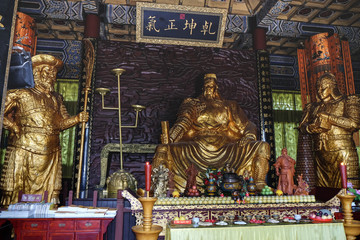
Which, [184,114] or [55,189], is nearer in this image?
[55,189]

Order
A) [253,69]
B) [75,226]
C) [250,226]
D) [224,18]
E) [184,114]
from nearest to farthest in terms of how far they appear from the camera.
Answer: [250,226] < [75,226] < [184,114] < [224,18] < [253,69]

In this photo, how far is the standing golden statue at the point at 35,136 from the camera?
398cm

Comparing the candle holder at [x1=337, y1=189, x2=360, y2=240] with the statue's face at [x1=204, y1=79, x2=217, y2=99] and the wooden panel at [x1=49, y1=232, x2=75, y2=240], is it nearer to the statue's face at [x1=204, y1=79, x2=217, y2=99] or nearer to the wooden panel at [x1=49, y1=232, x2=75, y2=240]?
the wooden panel at [x1=49, y1=232, x2=75, y2=240]

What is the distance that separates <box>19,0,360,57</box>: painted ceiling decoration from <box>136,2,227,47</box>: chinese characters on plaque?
1.03 feet

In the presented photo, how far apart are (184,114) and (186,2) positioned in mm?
2309

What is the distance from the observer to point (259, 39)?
6059 mm

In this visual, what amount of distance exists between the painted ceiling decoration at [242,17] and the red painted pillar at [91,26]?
0.09m

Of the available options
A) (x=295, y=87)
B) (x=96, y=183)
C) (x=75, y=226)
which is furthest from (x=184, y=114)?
(x=295, y=87)

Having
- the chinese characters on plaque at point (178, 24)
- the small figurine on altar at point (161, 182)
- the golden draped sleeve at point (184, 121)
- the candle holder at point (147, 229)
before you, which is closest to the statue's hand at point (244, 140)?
the golden draped sleeve at point (184, 121)

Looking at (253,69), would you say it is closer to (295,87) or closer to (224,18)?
(224,18)

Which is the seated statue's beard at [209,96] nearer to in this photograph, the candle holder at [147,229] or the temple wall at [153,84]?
the temple wall at [153,84]

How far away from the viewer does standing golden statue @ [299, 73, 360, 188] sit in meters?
4.88

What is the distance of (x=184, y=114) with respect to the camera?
5.13 metres

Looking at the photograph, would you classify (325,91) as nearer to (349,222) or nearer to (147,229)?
(349,222)
